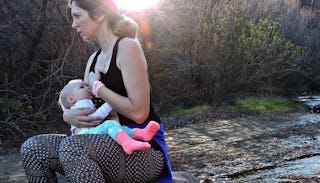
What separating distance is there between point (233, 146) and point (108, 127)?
4665 millimetres

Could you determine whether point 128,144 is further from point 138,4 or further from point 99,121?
point 138,4

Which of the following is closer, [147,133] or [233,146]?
[147,133]

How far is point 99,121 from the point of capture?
8.29 ft

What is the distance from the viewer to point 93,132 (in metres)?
2.44

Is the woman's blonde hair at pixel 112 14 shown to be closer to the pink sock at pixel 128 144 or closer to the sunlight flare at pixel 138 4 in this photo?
the pink sock at pixel 128 144

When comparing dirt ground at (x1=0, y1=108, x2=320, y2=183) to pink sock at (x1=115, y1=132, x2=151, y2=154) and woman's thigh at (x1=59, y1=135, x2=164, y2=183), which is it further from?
pink sock at (x1=115, y1=132, x2=151, y2=154)

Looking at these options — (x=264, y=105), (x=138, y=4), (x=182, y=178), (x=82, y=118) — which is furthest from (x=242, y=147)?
(x=264, y=105)

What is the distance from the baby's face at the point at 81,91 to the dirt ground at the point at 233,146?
105 inches

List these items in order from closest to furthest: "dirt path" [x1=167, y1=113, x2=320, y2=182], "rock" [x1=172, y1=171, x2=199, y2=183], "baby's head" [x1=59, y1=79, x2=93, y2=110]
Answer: "baby's head" [x1=59, y1=79, x2=93, y2=110] → "rock" [x1=172, y1=171, x2=199, y2=183] → "dirt path" [x1=167, y1=113, x2=320, y2=182]

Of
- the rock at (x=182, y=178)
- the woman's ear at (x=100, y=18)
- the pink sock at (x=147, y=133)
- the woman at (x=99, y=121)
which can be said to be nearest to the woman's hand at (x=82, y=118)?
the woman at (x=99, y=121)

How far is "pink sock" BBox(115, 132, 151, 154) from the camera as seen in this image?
2275 millimetres

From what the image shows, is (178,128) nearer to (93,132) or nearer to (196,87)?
(196,87)

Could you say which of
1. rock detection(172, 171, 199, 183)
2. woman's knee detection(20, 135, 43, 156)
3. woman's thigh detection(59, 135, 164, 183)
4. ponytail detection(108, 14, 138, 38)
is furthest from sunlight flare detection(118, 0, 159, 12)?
woman's thigh detection(59, 135, 164, 183)

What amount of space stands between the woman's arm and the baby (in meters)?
0.07
